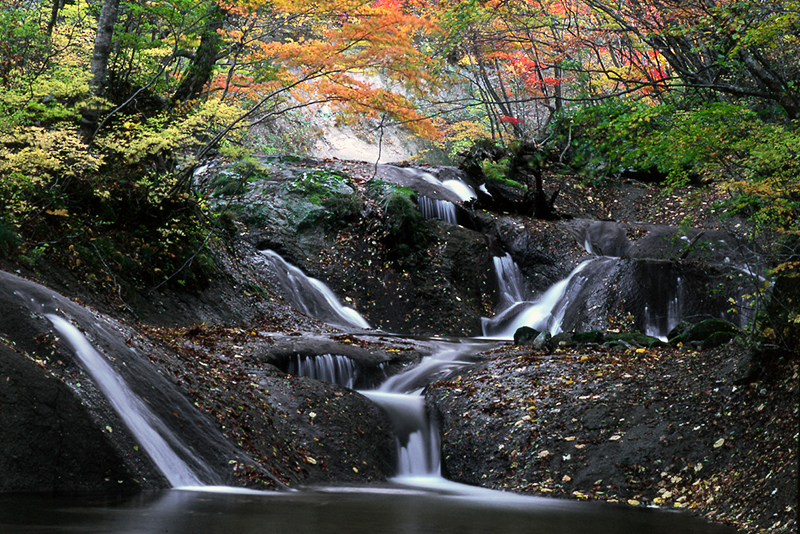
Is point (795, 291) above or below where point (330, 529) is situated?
above

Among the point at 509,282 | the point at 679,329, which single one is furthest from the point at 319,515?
the point at 509,282

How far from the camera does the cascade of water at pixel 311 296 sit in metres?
14.1

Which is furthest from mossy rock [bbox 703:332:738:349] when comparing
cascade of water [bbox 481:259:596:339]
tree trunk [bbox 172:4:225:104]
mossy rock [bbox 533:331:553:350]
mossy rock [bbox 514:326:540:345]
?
tree trunk [bbox 172:4:225:104]

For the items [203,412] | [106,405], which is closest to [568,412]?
[203,412]

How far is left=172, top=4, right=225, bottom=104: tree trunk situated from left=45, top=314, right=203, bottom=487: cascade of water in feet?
23.3

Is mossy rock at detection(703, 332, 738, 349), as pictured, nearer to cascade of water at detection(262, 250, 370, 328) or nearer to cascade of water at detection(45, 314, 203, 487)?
cascade of water at detection(45, 314, 203, 487)

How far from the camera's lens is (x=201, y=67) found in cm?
1189

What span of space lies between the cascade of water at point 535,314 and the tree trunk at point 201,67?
8081 mm

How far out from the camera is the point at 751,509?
189 inches

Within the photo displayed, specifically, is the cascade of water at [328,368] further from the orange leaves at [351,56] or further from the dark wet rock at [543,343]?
the orange leaves at [351,56]

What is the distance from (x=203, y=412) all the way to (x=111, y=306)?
373 cm

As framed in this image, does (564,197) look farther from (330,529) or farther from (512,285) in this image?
→ (330,529)

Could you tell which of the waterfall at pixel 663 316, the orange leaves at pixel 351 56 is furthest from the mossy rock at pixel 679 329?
the orange leaves at pixel 351 56

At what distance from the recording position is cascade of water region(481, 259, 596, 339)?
48.4 ft
